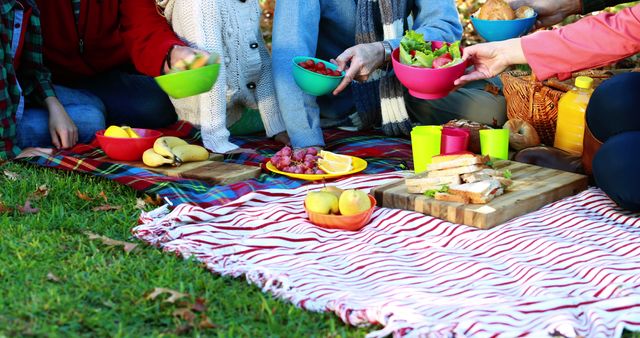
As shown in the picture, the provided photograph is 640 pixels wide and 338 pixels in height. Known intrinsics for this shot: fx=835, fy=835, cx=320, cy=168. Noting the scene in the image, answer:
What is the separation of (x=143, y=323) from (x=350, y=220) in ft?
3.21

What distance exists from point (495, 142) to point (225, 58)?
4.31 feet

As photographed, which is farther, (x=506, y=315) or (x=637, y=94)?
(x=637, y=94)

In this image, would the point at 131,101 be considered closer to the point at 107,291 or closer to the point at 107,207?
the point at 107,207

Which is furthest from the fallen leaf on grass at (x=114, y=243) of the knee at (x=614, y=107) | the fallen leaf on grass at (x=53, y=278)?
the knee at (x=614, y=107)

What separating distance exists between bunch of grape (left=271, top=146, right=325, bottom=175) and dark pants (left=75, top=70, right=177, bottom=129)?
38.7 inches

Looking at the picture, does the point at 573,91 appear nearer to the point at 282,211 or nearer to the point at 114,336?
the point at 282,211

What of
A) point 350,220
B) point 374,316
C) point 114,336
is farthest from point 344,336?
point 350,220

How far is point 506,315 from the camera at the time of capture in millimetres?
2330

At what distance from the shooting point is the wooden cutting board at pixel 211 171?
3.55 metres

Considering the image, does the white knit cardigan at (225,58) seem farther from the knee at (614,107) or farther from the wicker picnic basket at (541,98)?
the knee at (614,107)

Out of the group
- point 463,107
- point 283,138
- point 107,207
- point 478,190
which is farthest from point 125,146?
point 463,107

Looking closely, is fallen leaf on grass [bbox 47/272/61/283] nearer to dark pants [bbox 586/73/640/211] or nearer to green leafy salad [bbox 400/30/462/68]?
green leafy salad [bbox 400/30/462/68]

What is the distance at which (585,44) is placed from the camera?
3.13 metres

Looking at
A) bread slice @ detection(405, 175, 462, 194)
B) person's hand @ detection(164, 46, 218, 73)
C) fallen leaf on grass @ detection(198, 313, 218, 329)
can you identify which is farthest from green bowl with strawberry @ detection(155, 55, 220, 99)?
fallen leaf on grass @ detection(198, 313, 218, 329)
